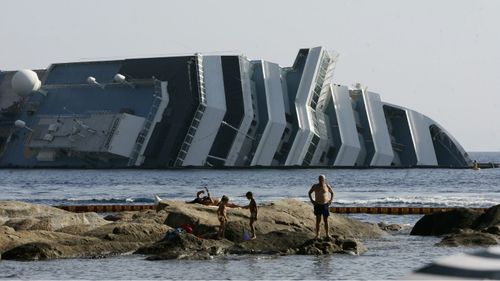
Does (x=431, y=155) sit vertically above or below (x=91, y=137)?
above

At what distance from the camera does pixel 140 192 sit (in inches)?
2815

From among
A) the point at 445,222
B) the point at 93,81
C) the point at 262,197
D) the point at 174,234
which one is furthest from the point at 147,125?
the point at 174,234

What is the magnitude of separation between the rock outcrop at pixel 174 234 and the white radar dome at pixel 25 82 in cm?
7817

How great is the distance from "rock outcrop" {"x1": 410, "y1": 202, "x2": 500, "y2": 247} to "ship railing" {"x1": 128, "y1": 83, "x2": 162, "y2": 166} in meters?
67.3

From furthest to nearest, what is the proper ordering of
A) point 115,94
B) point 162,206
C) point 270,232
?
1. point 115,94
2. point 162,206
3. point 270,232

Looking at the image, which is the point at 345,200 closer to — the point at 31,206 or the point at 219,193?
the point at 219,193

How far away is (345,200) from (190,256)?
118ft

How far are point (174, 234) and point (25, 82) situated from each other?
3475 inches

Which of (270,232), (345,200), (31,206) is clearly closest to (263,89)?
(345,200)

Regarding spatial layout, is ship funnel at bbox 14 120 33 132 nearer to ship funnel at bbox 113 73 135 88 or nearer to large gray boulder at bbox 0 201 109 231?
ship funnel at bbox 113 73 135 88

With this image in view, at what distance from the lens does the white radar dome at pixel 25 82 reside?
4417 inches

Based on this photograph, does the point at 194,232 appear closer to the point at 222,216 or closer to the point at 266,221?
the point at 222,216

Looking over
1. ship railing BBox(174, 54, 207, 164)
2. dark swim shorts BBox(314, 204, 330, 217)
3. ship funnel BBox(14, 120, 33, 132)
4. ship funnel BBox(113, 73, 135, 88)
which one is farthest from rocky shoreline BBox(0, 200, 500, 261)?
ship funnel BBox(14, 120, 33, 132)

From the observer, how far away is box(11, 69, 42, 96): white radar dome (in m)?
112
